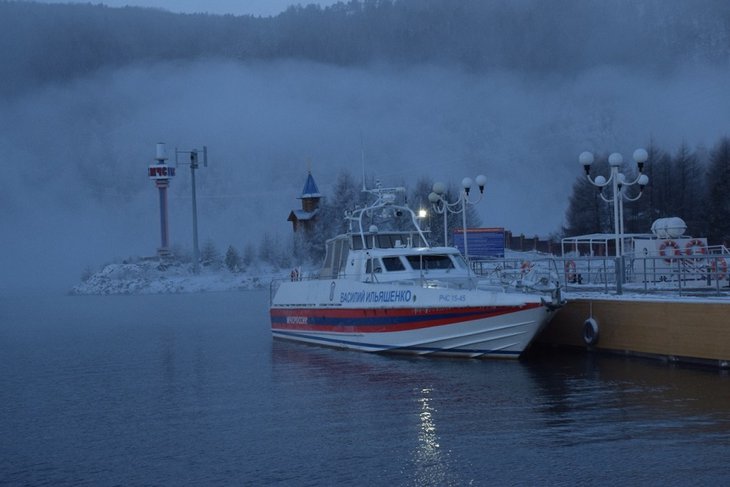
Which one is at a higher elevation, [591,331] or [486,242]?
[486,242]

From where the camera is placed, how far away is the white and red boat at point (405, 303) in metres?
26.0

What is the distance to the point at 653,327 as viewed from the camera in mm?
24812

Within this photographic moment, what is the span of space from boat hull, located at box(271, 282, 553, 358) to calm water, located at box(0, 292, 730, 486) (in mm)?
551

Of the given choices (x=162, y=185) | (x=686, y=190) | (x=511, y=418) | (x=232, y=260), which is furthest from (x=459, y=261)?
(x=162, y=185)

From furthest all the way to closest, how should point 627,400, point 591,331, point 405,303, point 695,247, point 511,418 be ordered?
1. point 695,247
2. point 405,303
3. point 591,331
4. point 627,400
5. point 511,418

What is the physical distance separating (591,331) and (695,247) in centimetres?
1251

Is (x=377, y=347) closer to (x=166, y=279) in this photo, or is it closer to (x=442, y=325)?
(x=442, y=325)

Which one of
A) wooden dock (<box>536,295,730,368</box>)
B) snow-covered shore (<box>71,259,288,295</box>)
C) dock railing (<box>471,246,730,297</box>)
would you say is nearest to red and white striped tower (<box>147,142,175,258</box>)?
snow-covered shore (<box>71,259,288,295</box>)

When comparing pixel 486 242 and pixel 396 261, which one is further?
pixel 486 242

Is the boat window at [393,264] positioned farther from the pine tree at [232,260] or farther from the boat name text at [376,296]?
the pine tree at [232,260]

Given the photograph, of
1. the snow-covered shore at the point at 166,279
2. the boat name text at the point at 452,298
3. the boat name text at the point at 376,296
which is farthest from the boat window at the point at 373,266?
the snow-covered shore at the point at 166,279

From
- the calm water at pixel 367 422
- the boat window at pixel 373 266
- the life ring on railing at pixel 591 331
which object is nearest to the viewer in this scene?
the calm water at pixel 367 422

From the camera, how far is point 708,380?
71.0 ft

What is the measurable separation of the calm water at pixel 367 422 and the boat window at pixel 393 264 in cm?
296
